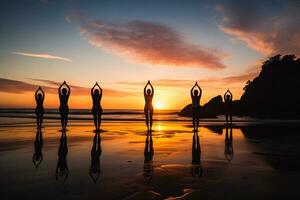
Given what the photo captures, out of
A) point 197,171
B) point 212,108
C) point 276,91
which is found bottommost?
point 197,171

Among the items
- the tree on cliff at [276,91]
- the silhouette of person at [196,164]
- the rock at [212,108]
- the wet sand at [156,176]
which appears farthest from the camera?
the tree on cliff at [276,91]

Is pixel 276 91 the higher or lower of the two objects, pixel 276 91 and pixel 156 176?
the higher

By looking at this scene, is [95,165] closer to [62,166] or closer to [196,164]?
[62,166]

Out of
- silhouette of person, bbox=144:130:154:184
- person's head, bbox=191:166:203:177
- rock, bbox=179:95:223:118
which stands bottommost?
person's head, bbox=191:166:203:177

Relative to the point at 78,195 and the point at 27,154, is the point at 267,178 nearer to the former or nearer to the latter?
the point at 78,195

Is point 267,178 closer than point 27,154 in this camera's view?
Yes

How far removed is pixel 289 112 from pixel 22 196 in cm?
5798

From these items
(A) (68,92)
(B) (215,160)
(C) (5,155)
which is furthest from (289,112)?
(C) (5,155)

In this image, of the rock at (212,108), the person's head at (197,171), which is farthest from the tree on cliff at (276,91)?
the person's head at (197,171)

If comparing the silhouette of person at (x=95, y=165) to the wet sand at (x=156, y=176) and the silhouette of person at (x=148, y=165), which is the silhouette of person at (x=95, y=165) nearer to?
the wet sand at (x=156, y=176)

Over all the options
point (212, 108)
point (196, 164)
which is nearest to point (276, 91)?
point (212, 108)

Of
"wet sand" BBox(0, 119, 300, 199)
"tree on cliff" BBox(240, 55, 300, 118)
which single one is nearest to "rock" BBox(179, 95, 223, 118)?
"tree on cliff" BBox(240, 55, 300, 118)

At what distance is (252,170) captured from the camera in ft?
23.4

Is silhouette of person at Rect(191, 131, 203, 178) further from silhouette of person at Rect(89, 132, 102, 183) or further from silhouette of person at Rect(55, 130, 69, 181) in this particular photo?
silhouette of person at Rect(55, 130, 69, 181)
